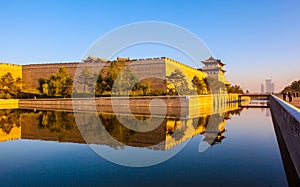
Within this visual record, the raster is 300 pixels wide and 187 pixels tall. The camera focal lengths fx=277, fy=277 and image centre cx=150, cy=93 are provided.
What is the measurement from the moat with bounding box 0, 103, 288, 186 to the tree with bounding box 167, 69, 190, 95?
65.7ft

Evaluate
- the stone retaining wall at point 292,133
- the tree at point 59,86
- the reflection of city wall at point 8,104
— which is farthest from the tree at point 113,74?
the stone retaining wall at point 292,133

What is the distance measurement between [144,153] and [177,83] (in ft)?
90.1

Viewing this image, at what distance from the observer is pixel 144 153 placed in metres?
8.22

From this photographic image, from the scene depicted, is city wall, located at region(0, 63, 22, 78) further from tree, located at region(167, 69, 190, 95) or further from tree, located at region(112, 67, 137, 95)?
tree, located at region(167, 69, 190, 95)

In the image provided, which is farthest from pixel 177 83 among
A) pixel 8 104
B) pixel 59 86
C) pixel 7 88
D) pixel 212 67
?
pixel 212 67

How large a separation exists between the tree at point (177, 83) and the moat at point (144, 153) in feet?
65.7

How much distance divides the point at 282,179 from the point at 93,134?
7.76 meters

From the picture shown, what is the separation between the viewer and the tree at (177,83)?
3216 centimetres

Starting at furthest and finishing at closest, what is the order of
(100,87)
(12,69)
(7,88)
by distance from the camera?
(12,69) → (7,88) → (100,87)

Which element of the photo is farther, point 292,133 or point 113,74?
point 113,74

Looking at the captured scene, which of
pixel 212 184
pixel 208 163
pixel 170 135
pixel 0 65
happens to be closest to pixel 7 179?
pixel 212 184

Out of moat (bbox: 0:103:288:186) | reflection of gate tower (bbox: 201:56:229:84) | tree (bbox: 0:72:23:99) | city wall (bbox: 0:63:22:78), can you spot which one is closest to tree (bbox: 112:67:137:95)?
tree (bbox: 0:72:23:99)

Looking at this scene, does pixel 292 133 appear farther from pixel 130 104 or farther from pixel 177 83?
pixel 177 83

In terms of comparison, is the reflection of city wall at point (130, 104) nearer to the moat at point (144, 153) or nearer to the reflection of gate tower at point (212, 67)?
the moat at point (144, 153)
